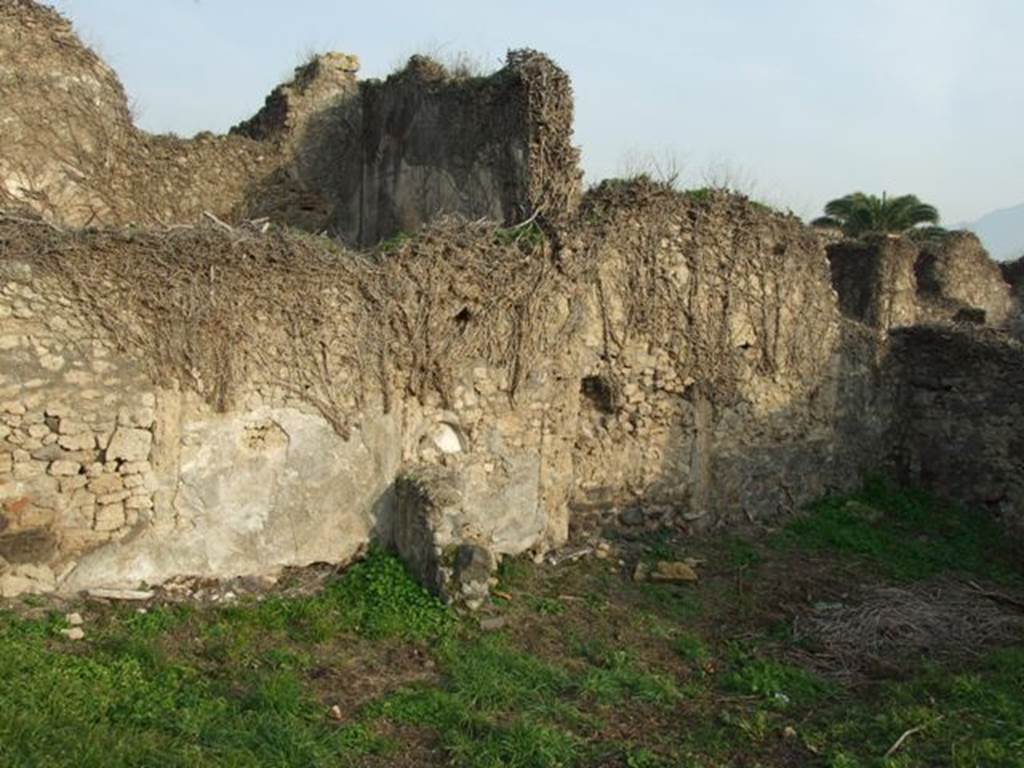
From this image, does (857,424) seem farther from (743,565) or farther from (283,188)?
(283,188)

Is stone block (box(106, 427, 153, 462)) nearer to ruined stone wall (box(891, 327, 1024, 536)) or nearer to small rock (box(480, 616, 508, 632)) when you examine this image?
small rock (box(480, 616, 508, 632))

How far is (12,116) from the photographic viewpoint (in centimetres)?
1095

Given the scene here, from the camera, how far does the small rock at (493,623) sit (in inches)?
274

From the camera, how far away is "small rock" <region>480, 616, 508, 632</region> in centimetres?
697

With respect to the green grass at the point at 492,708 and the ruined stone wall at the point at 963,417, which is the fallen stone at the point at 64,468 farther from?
the ruined stone wall at the point at 963,417

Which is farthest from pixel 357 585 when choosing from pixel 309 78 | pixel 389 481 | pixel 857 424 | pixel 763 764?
pixel 309 78

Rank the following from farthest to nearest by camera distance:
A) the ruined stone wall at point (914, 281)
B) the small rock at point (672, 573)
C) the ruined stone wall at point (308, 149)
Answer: the ruined stone wall at point (914, 281) < the ruined stone wall at point (308, 149) < the small rock at point (672, 573)

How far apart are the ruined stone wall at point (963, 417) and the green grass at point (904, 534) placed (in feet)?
1.07

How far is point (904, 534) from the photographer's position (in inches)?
417

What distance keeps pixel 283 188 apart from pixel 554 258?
6.21 m

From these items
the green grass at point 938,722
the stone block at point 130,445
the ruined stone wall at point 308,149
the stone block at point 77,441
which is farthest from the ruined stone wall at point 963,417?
the stone block at point 77,441

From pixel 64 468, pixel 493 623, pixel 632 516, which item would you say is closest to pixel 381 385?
pixel 493 623

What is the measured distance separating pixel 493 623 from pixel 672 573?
2.10 m

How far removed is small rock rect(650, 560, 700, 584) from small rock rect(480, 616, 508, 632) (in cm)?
183
